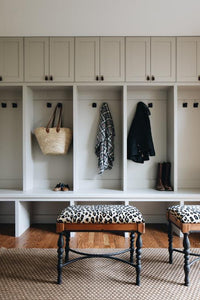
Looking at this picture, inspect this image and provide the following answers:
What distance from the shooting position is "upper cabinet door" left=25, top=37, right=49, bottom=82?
315 cm

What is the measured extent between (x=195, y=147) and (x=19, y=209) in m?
2.48

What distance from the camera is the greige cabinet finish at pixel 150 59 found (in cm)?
315

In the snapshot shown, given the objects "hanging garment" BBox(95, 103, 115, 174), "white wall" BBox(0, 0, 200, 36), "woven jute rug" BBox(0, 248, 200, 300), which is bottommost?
"woven jute rug" BBox(0, 248, 200, 300)

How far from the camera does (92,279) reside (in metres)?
1.92

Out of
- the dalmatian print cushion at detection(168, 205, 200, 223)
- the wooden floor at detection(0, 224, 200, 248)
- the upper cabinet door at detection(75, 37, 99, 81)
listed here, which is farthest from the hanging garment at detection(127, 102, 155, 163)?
the dalmatian print cushion at detection(168, 205, 200, 223)

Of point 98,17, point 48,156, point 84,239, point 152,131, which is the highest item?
point 98,17

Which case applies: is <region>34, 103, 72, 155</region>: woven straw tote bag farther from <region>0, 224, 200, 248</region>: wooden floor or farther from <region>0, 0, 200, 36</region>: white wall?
<region>0, 0, 200, 36</region>: white wall

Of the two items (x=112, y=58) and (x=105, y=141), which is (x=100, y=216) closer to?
(x=105, y=141)

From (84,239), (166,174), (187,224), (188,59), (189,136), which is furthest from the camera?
(189,136)

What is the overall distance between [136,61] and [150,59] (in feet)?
0.59

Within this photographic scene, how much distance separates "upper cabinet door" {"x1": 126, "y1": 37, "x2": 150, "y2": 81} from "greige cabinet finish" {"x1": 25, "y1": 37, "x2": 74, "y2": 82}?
2.38 feet

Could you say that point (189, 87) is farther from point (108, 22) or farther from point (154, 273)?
point (154, 273)

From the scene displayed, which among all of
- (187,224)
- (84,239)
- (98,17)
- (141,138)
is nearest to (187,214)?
(187,224)

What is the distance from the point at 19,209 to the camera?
294 cm
